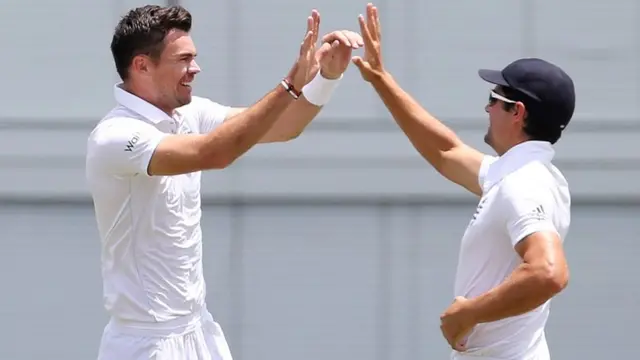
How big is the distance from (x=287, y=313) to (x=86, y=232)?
33.3 inches

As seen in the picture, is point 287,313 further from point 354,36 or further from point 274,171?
point 354,36

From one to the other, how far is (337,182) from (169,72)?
1.36 meters

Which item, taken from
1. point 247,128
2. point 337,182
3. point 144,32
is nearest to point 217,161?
point 247,128

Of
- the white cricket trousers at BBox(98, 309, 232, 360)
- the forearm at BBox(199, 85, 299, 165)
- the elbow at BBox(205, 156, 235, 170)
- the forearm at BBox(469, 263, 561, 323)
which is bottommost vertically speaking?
the white cricket trousers at BBox(98, 309, 232, 360)

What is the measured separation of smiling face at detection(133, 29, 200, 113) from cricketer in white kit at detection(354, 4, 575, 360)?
858mm

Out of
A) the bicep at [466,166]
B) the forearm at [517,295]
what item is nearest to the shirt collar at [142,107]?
the bicep at [466,166]

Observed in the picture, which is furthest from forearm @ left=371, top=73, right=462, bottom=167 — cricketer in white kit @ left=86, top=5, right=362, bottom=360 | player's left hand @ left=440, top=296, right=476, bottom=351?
player's left hand @ left=440, top=296, right=476, bottom=351

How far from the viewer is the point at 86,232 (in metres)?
4.96

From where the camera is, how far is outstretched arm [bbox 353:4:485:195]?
3850mm

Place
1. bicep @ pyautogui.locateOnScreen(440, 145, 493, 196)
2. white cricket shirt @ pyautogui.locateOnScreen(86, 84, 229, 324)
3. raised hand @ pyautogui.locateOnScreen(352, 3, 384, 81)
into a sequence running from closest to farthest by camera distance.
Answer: white cricket shirt @ pyautogui.locateOnScreen(86, 84, 229, 324), bicep @ pyautogui.locateOnScreen(440, 145, 493, 196), raised hand @ pyautogui.locateOnScreen(352, 3, 384, 81)

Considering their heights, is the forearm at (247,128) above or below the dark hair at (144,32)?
below

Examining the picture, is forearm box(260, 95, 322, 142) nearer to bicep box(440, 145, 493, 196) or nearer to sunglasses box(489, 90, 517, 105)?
bicep box(440, 145, 493, 196)

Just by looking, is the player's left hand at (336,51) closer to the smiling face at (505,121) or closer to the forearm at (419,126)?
the forearm at (419,126)

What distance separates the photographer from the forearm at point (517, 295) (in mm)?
2941
